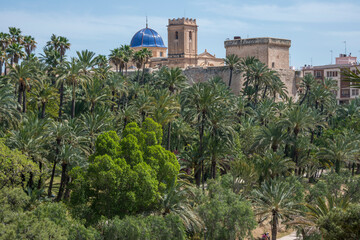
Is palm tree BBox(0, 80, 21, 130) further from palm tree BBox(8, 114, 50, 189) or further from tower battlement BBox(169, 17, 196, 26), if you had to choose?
tower battlement BBox(169, 17, 196, 26)

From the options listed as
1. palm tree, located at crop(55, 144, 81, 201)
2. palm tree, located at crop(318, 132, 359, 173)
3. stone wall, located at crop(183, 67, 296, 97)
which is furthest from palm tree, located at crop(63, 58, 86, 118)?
stone wall, located at crop(183, 67, 296, 97)

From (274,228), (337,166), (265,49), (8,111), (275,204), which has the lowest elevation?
(274,228)

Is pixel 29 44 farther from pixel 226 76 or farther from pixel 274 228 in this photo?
pixel 274 228

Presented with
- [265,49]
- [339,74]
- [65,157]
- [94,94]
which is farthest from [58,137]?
[339,74]

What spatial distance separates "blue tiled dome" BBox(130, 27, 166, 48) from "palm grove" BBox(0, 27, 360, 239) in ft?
157

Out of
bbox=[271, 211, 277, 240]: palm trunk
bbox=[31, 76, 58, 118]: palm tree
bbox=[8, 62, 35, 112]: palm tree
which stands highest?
bbox=[8, 62, 35, 112]: palm tree

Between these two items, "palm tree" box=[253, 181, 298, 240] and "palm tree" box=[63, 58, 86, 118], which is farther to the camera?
"palm tree" box=[63, 58, 86, 118]

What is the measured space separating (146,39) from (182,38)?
A: 1069cm

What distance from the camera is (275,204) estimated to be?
3619 centimetres

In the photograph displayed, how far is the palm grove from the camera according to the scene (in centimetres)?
3111

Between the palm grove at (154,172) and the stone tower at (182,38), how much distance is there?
130 ft

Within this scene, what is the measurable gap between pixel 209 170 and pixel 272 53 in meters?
37.2

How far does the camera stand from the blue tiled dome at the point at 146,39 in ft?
342

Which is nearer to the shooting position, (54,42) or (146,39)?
(54,42)
